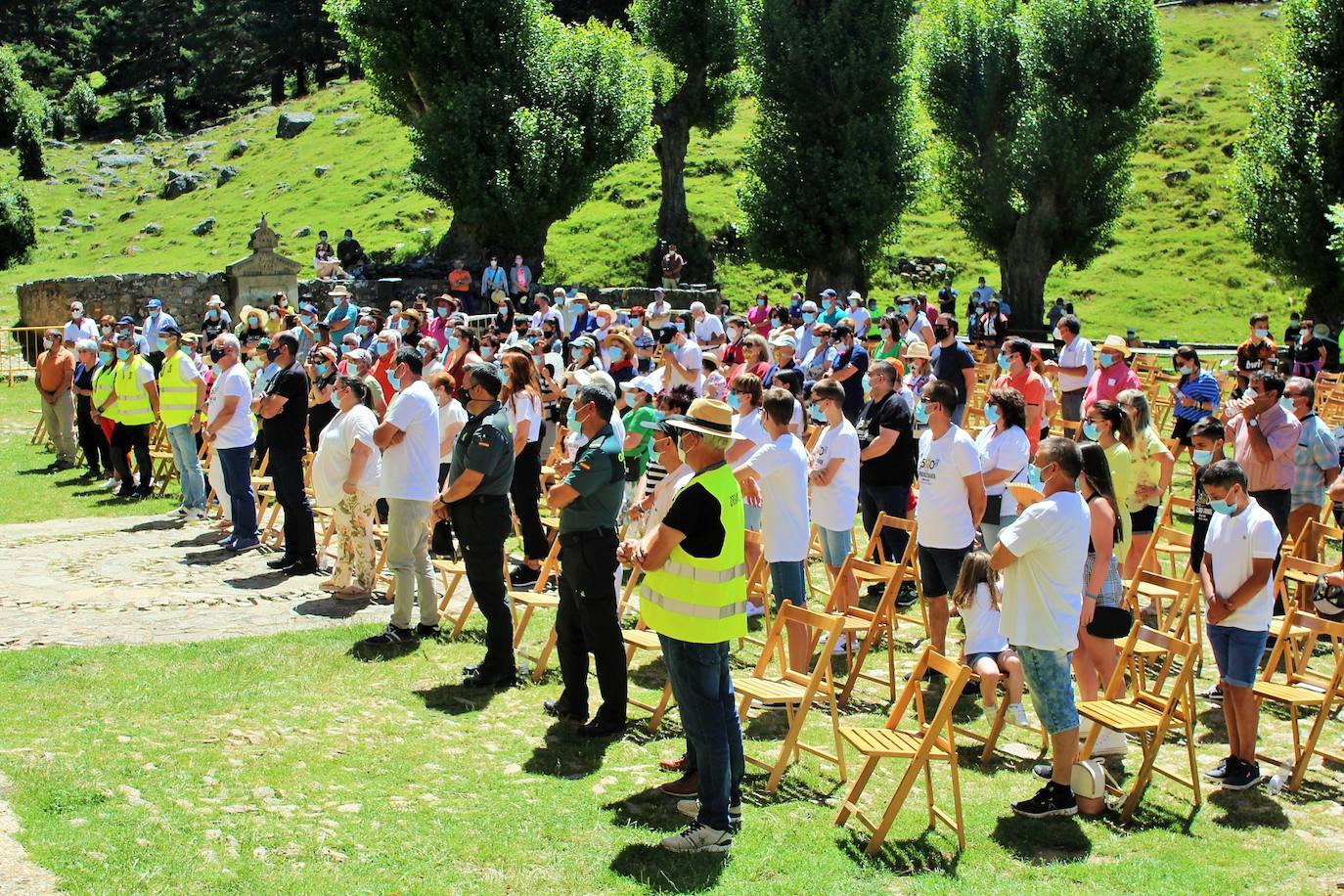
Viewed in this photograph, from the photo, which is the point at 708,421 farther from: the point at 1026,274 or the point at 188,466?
the point at 1026,274

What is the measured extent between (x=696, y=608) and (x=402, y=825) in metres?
1.67

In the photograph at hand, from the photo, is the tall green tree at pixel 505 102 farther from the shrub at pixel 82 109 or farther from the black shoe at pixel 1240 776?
the shrub at pixel 82 109

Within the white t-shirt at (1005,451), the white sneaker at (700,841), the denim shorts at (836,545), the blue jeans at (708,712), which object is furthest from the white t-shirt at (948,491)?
the white sneaker at (700,841)

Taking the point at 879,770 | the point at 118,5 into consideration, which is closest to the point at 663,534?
the point at 879,770

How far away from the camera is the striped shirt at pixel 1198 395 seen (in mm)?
12445

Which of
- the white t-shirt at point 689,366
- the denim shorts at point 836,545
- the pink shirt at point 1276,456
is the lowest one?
the denim shorts at point 836,545

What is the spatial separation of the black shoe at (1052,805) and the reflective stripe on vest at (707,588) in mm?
1663

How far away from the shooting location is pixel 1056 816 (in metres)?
5.88

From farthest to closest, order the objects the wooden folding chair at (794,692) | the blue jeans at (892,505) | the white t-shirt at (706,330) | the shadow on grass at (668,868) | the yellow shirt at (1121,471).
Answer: the white t-shirt at (706,330), the blue jeans at (892,505), the yellow shirt at (1121,471), the wooden folding chair at (794,692), the shadow on grass at (668,868)

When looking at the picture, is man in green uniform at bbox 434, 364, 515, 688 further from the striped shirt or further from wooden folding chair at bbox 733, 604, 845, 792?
the striped shirt

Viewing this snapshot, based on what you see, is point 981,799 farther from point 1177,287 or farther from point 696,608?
point 1177,287

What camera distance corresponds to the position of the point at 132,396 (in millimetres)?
13516

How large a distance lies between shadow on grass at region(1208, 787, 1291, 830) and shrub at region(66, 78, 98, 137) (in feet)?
219

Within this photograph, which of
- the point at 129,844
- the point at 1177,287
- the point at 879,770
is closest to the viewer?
the point at 129,844
